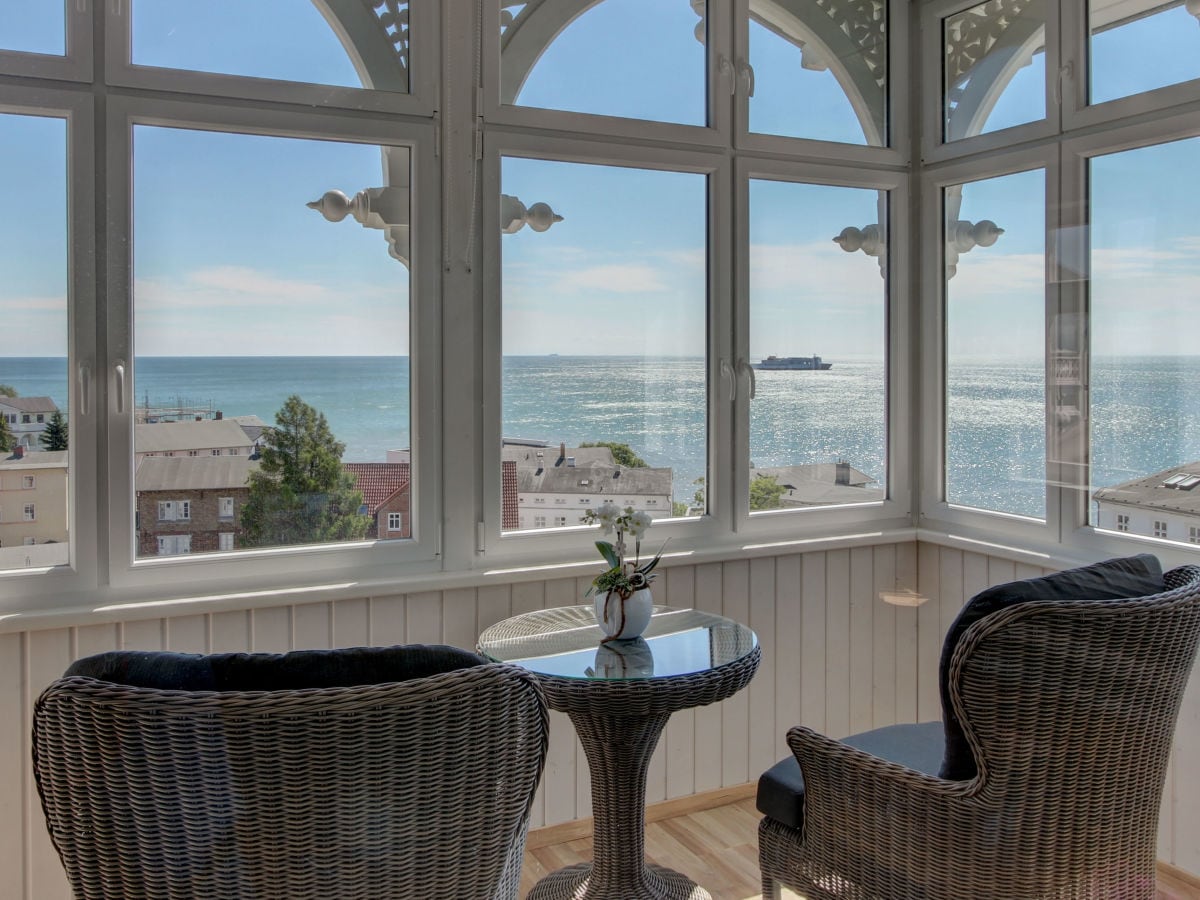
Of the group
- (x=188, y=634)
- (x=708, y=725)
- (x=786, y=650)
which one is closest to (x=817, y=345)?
(x=786, y=650)

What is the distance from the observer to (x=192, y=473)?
2.50 m

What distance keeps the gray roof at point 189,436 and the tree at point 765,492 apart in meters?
1.57

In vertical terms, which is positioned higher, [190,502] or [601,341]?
[601,341]

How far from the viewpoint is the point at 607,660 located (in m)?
2.27

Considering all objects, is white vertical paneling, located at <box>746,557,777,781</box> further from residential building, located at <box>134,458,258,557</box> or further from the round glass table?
residential building, located at <box>134,458,258,557</box>

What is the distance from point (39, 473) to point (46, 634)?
0.38 meters

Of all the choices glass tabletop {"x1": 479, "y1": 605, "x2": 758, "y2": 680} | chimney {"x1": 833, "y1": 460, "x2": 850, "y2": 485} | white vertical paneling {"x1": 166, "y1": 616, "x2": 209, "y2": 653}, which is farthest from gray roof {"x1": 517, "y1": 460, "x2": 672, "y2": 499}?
white vertical paneling {"x1": 166, "y1": 616, "x2": 209, "y2": 653}

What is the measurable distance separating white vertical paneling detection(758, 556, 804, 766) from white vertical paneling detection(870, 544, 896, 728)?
1.07ft

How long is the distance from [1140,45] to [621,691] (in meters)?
2.23

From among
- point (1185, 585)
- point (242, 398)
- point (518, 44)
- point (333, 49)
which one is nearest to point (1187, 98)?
point (1185, 585)

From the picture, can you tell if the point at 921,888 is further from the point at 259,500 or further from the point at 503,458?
the point at 259,500

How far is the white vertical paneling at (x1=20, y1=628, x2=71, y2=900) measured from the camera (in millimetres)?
2311

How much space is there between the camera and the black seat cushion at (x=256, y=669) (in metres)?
1.35

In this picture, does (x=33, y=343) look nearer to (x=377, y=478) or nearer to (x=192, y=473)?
(x=192, y=473)
